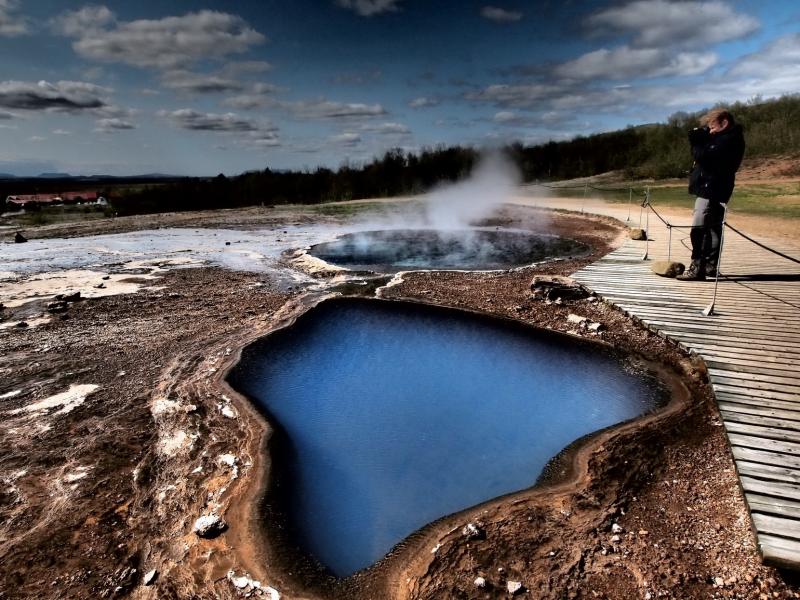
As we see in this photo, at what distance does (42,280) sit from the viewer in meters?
9.30

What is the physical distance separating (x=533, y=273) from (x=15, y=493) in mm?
7778

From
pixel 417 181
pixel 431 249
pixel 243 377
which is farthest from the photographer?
pixel 417 181

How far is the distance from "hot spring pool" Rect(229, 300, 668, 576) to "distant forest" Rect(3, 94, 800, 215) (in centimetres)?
2445

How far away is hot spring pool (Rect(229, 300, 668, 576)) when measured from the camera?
328 centimetres

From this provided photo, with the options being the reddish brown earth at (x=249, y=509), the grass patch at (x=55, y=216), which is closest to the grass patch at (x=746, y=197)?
the reddish brown earth at (x=249, y=509)

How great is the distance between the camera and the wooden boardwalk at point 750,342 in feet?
8.97

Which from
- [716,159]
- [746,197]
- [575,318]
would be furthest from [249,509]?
[746,197]

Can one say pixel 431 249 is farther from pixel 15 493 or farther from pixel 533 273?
pixel 15 493

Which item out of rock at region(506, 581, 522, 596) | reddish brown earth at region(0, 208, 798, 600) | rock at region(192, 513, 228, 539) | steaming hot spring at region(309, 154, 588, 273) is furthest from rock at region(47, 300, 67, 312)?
rock at region(506, 581, 522, 596)

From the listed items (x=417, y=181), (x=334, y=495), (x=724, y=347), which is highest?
(x=417, y=181)

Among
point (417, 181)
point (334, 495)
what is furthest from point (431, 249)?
point (417, 181)

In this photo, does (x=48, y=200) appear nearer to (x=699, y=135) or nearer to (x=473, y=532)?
(x=699, y=135)

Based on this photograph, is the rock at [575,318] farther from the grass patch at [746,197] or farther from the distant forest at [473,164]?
the distant forest at [473,164]

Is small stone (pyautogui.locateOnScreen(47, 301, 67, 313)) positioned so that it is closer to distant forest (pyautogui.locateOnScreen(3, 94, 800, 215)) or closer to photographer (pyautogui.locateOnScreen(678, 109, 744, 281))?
photographer (pyautogui.locateOnScreen(678, 109, 744, 281))
